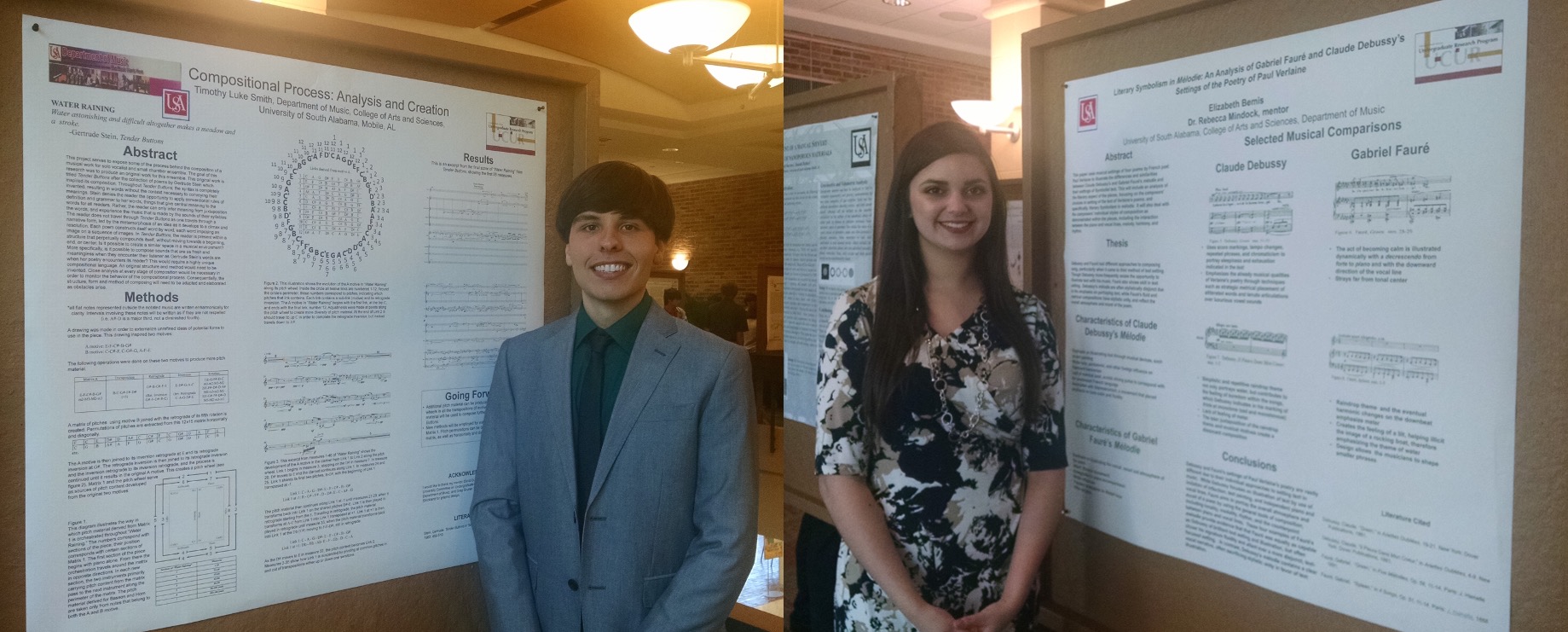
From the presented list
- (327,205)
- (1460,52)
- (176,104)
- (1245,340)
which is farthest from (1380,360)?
(176,104)

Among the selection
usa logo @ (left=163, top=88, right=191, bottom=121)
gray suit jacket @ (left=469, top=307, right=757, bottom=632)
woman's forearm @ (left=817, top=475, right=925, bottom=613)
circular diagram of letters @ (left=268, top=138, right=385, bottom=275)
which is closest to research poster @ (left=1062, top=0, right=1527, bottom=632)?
woman's forearm @ (left=817, top=475, right=925, bottom=613)

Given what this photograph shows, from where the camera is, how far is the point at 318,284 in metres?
1.50

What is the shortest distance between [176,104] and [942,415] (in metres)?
1.31

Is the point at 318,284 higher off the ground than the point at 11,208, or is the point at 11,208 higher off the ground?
the point at 11,208

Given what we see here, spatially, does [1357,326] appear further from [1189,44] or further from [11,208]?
[11,208]

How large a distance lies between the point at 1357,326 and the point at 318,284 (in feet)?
4.99

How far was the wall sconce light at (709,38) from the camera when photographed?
1.73m

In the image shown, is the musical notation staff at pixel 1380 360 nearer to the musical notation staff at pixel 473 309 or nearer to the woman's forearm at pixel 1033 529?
the woman's forearm at pixel 1033 529

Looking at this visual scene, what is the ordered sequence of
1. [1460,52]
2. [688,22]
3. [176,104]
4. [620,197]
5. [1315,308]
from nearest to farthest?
[1460,52]
[1315,308]
[176,104]
[620,197]
[688,22]

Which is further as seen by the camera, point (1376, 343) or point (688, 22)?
point (688, 22)

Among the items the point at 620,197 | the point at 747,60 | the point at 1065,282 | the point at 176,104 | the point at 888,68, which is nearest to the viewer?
the point at 176,104

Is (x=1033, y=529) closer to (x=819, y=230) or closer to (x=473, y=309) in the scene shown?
(x=819, y=230)

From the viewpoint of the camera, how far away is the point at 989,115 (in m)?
1.56

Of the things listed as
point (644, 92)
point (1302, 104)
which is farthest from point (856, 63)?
point (1302, 104)
